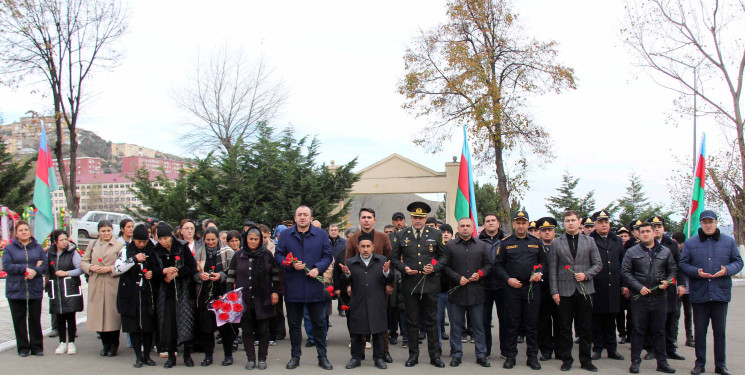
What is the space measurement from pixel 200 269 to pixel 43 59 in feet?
68.9

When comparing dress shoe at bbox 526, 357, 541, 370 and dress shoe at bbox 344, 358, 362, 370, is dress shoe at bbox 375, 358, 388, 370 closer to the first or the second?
dress shoe at bbox 344, 358, 362, 370

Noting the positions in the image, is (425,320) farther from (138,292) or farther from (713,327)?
(138,292)

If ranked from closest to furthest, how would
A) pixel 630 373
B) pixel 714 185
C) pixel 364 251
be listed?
pixel 630 373 → pixel 364 251 → pixel 714 185

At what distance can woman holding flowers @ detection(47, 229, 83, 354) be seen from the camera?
25.7 feet

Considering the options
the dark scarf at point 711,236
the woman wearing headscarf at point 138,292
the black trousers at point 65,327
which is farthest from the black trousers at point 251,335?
the dark scarf at point 711,236

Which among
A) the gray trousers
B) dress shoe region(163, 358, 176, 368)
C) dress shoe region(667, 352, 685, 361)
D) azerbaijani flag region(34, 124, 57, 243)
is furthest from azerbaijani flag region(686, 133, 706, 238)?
azerbaijani flag region(34, 124, 57, 243)

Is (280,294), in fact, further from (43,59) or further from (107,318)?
(43,59)

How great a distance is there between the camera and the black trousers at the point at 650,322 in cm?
705

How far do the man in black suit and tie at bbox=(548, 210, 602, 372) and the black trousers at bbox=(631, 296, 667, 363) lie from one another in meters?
0.53

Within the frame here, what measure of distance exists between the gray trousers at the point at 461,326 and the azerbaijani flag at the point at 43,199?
826cm

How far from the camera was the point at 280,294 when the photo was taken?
7.46 m

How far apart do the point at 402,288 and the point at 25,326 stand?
5.09m

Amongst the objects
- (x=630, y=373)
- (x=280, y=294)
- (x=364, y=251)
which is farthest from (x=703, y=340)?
(x=280, y=294)

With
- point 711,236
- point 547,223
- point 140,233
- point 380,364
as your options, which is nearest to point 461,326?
point 380,364
